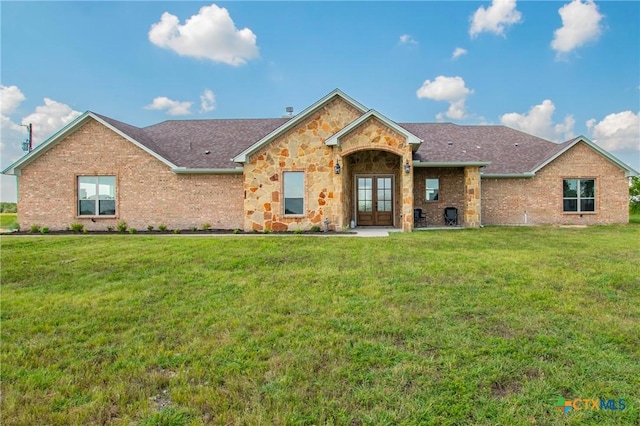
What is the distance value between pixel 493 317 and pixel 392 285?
1.77 metres

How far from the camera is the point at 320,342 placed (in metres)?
3.63

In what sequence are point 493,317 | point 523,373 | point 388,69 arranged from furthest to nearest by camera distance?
point 388,69 → point 493,317 → point 523,373

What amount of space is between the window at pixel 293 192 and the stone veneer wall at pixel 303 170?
0.62ft

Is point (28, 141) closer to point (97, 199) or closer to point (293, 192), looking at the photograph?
point (97, 199)

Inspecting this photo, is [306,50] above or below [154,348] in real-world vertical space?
above

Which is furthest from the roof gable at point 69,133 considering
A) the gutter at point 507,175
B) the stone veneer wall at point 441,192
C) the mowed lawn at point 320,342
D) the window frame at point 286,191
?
the gutter at point 507,175

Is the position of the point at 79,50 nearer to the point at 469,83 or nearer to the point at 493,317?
the point at 493,317

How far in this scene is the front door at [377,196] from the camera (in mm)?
16016

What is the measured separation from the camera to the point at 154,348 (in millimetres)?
3525

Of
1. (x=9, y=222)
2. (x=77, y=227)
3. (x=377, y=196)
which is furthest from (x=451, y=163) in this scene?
(x=9, y=222)

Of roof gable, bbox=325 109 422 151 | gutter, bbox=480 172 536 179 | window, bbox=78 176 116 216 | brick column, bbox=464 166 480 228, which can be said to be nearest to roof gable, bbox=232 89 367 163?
roof gable, bbox=325 109 422 151

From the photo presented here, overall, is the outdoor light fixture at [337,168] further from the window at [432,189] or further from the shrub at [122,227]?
the shrub at [122,227]

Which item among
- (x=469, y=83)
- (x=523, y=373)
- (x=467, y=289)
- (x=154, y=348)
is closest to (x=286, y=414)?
(x=154, y=348)

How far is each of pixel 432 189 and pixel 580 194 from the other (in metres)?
7.64
